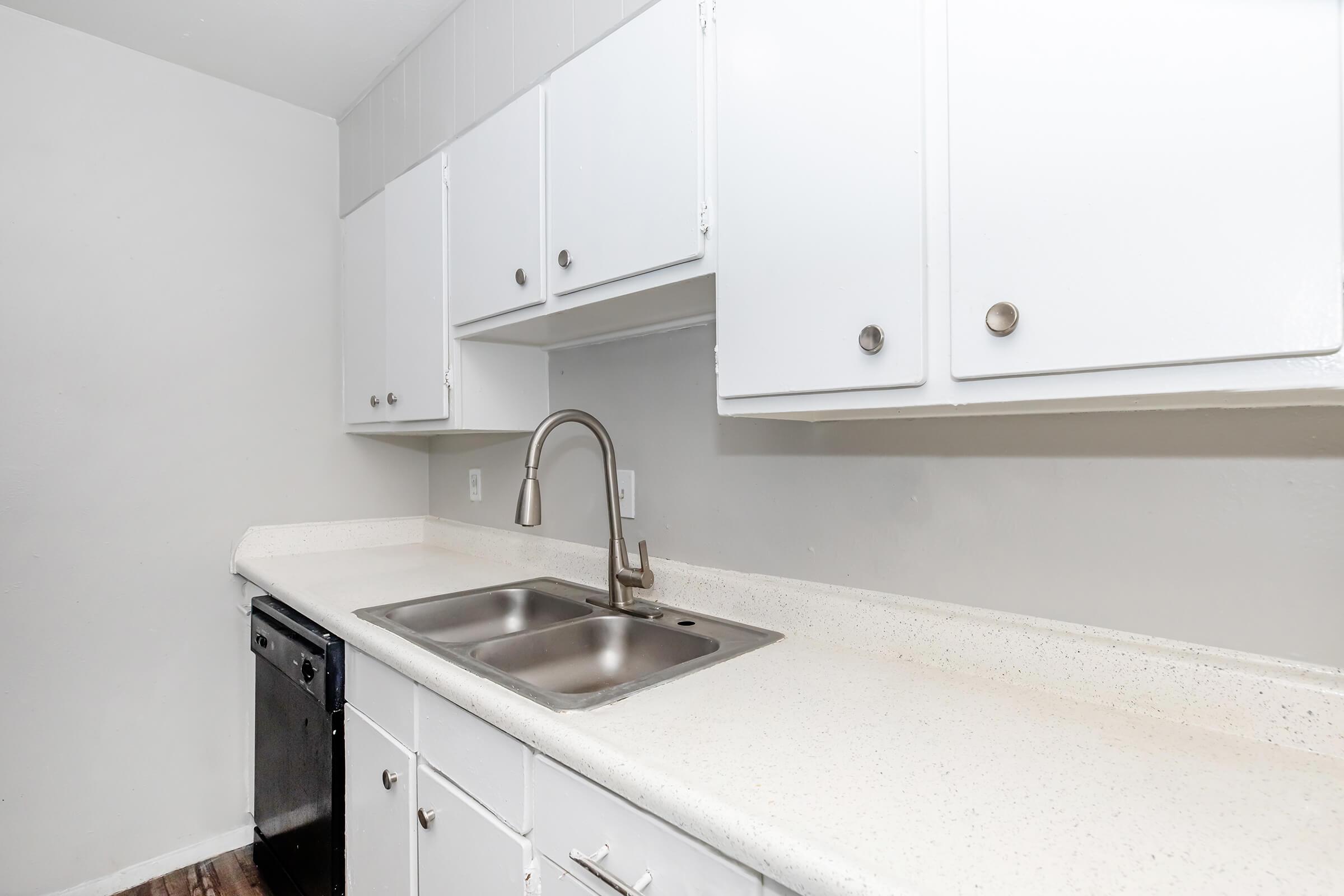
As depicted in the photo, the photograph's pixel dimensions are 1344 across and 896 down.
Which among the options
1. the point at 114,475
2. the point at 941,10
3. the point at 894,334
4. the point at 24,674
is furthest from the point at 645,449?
the point at 24,674

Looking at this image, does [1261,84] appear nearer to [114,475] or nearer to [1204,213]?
[1204,213]

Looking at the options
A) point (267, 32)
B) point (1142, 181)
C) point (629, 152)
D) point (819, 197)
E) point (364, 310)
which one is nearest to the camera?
point (1142, 181)

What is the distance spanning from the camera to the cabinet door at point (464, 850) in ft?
3.20

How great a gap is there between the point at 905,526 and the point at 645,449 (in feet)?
2.28

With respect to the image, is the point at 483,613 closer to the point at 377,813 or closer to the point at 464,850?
the point at 377,813

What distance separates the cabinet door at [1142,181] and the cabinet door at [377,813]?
47.3 inches

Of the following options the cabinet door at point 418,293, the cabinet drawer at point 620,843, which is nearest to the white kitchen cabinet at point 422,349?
the cabinet door at point 418,293

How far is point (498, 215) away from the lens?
1596 mm

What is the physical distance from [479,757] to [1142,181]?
45.4 inches

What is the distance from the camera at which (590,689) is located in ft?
4.62

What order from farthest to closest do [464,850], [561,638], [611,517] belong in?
[611,517]
[561,638]
[464,850]

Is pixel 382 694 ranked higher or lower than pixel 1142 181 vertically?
lower

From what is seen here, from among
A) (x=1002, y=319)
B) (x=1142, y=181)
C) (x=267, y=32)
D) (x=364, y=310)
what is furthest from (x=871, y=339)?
(x=267, y=32)

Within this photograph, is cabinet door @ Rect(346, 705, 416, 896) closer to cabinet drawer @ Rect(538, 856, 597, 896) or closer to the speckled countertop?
the speckled countertop
